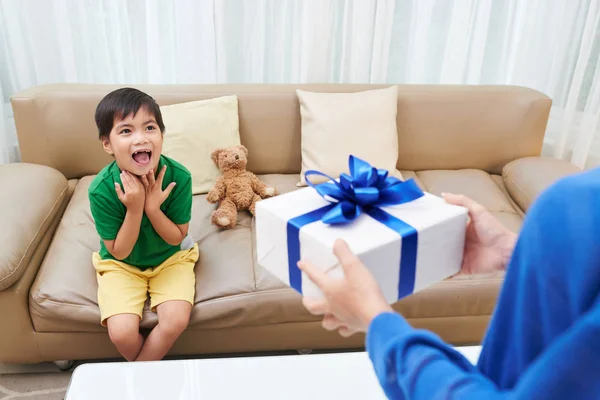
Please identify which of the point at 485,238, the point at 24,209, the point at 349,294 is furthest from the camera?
the point at 24,209

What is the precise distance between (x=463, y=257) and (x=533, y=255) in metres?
0.51

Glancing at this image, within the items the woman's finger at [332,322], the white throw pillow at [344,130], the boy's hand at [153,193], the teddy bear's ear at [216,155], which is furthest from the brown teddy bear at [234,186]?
the woman's finger at [332,322]

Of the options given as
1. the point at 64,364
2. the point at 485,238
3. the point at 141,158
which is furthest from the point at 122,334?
the point at 485,238

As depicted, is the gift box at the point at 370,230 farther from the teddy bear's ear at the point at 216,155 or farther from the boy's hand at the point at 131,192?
the teddy bear's ear at the point at 216,155

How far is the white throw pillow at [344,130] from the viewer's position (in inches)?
82.8

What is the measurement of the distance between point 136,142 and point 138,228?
254mm

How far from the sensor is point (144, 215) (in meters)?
1.62

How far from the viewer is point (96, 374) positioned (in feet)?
4.14

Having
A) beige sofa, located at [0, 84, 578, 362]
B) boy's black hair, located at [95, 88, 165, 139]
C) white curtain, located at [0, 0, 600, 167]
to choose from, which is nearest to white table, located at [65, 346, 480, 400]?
beige sofa, located at [0, 84, 578, 362]

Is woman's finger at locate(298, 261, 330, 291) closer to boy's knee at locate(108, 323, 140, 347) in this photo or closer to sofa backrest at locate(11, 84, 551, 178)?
boy's knee at locate(108, 323, 140, 347)

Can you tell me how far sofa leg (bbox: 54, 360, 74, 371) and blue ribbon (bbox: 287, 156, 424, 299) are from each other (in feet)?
3.77

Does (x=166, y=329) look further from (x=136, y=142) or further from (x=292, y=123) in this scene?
(x=292, y=123)

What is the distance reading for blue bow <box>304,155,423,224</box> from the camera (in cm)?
94

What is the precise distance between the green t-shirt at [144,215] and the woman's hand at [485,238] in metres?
0.90
